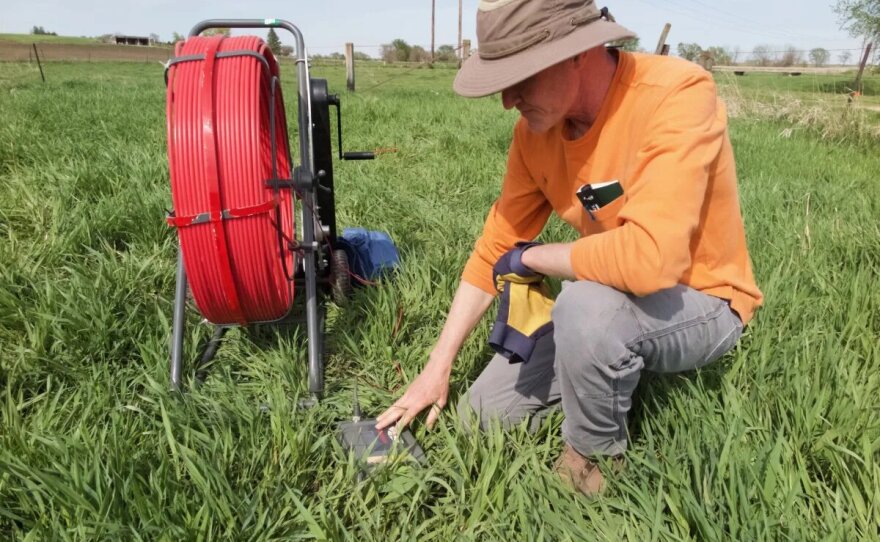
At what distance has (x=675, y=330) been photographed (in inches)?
65.9

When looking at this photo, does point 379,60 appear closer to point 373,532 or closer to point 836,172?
point 836,172

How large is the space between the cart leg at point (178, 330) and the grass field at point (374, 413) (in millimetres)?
75

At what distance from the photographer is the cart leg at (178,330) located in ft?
7.20

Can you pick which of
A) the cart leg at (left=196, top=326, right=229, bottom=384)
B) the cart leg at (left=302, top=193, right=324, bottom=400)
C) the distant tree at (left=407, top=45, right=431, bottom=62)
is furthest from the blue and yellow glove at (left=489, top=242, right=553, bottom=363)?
the distant tree at (left=407, top=45, right=431, bottom=62)

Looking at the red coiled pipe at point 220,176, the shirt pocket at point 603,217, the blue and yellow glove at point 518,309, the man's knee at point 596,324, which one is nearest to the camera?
the man's knee at point 596,324

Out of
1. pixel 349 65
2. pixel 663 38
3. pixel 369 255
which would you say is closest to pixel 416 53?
pixel 349 65

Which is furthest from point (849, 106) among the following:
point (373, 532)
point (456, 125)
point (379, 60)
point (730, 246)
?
point (379, 60)

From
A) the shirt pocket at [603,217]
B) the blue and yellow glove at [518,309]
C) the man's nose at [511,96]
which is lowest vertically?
the blue and yellow glove at [518,309]

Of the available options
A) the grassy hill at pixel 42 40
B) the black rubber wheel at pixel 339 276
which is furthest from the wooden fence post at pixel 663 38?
the grassy hill at pixel 42 40

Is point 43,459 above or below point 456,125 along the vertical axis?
below

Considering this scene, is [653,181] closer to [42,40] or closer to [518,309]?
[518,309]

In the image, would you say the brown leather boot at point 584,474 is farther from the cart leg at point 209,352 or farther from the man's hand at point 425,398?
the cart leg at point 209,352

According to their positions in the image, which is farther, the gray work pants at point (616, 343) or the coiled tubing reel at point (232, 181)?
the coiled tubing reel at point (232, 181)

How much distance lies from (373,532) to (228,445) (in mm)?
528
